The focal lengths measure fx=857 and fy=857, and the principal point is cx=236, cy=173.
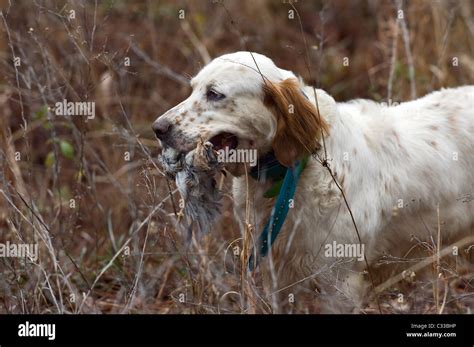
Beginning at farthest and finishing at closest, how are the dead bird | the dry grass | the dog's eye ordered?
the dry grass < the dog's eye < the dead bird

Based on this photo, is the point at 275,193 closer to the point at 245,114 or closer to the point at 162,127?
the point at 245,114

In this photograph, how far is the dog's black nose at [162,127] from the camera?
3.23 m

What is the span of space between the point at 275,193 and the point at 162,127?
61 centimetres

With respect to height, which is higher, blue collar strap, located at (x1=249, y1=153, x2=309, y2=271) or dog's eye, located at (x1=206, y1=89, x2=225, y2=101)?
dog's eye, located at (x1=206, y1=89, x2=225, y2=101)

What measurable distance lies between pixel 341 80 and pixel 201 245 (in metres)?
3.68

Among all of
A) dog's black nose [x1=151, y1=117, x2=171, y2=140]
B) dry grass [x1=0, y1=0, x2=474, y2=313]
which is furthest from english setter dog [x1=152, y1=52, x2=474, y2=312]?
dry grass [x1=0, y1=0, x2=474, y2=313]

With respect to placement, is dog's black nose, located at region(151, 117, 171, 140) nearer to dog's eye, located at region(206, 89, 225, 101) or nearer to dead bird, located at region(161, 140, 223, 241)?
dead bird, located at region(161, 140, 223, 241)

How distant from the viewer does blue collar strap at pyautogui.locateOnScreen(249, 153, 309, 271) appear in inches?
134

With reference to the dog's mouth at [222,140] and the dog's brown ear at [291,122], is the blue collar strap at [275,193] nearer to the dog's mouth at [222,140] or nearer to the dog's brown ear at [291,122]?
the dog's brown ear at [291,122]

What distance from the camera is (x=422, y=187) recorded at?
3.71 m

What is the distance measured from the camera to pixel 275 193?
3.55m

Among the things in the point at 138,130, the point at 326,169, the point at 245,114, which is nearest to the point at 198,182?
the point at 245,114

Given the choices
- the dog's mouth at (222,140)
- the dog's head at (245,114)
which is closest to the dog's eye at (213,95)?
the dog's head at (245,114)

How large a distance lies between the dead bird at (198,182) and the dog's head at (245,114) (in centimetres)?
5
